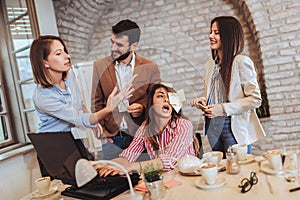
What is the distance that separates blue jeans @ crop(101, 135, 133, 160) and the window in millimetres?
1548

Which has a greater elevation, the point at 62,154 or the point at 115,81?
the point at 115,81

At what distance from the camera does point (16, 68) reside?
2.62 metres

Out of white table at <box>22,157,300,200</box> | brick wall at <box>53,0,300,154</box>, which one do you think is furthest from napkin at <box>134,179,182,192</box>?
brick wall at <box>53,0,300,154</box>

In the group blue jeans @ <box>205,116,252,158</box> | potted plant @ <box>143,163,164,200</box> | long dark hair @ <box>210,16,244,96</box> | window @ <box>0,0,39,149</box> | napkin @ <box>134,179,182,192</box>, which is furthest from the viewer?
window @ <box>0,0,39,149</box>

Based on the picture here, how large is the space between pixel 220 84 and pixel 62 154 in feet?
3.10

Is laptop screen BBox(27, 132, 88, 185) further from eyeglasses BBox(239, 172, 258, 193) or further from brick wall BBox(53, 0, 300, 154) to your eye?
brick wall BBox(53, 0, 300, 154)

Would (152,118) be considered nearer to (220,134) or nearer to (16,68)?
(220,134)

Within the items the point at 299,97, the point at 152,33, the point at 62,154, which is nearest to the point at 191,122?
the point at 152,33

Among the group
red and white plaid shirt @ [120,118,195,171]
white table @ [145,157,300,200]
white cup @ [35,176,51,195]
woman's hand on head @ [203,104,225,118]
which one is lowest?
white table @ [145,157,300,200]

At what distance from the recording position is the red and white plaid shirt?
1357 millimetres

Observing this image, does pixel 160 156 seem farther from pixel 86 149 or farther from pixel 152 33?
pixel 152 33

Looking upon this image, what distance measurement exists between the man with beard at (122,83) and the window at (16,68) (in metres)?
1.56

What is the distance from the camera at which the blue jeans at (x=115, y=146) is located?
52.4 inches

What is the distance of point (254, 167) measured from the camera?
1373 millimetres
